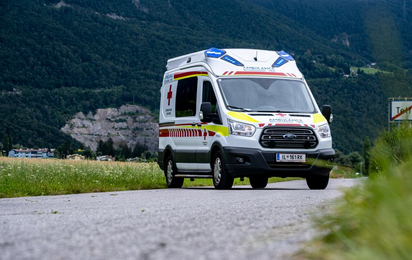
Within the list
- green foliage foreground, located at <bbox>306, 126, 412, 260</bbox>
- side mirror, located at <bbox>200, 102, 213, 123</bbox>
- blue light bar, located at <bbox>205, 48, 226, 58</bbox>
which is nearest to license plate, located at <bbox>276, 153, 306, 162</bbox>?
side mirror, located at <bbox>200, 102, 213, 123</bbox>

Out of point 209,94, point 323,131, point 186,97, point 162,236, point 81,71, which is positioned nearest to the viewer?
point 162,236

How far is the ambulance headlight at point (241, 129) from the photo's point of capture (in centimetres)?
1362

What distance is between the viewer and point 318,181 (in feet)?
48.2

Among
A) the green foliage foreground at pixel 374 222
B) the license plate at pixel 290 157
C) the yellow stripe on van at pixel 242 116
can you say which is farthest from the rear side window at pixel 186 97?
the green foliage foreground at pixel 374 222

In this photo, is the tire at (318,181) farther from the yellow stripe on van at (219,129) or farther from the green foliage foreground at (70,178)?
the green foliage foreground at (70,178)

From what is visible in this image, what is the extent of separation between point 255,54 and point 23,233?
34.8ft

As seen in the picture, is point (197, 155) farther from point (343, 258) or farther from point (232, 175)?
point (343, 258)

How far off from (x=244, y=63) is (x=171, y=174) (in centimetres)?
307

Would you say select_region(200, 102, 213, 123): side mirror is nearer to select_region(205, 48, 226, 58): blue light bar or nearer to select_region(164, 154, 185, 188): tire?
select_region(205, 48, 226, 58): blue light bar

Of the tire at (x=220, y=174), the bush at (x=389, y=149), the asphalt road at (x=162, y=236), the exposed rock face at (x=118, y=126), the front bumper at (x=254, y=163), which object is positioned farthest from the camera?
the exposed rock face at (x=118, y=126)

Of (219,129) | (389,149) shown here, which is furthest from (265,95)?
(389,149)

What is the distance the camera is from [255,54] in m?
15.5

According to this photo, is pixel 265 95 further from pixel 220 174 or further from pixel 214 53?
pixel 220 174

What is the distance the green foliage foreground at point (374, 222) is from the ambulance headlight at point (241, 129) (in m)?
9.03
